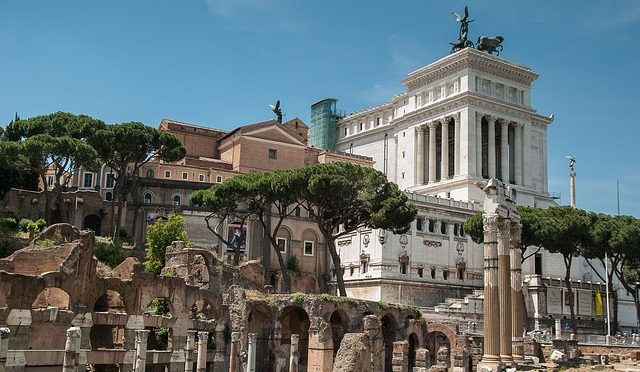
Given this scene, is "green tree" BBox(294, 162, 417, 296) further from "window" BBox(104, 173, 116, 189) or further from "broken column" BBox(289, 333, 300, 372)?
"window" BBox(104, 173, 116, 189)

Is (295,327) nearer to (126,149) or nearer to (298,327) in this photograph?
(298,327)

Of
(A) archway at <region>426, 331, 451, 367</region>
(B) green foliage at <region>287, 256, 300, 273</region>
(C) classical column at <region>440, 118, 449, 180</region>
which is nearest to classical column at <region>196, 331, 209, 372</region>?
(A) archway at <region>426, 331, 451, 367</region>

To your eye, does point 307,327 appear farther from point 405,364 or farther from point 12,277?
point 12,277

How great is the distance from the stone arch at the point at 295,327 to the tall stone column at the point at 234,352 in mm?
4576

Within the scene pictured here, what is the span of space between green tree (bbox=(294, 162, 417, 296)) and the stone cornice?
25034 mm

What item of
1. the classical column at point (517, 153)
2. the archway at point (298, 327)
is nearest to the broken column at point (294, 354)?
the archway at point (298, 327)

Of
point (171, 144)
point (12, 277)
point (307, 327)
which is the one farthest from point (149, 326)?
point (171, 144)

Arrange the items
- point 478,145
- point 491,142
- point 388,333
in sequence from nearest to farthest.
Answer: point 388,333 → point 478,145 → point 491,142

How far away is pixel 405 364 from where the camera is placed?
34438 mm

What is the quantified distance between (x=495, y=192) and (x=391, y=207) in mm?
17808

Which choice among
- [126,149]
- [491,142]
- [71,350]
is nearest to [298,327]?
[126,149]

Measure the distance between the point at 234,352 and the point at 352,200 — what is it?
1511cm

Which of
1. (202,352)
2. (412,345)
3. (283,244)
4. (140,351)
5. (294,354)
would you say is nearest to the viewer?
(140,351)

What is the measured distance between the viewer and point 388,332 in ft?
138
